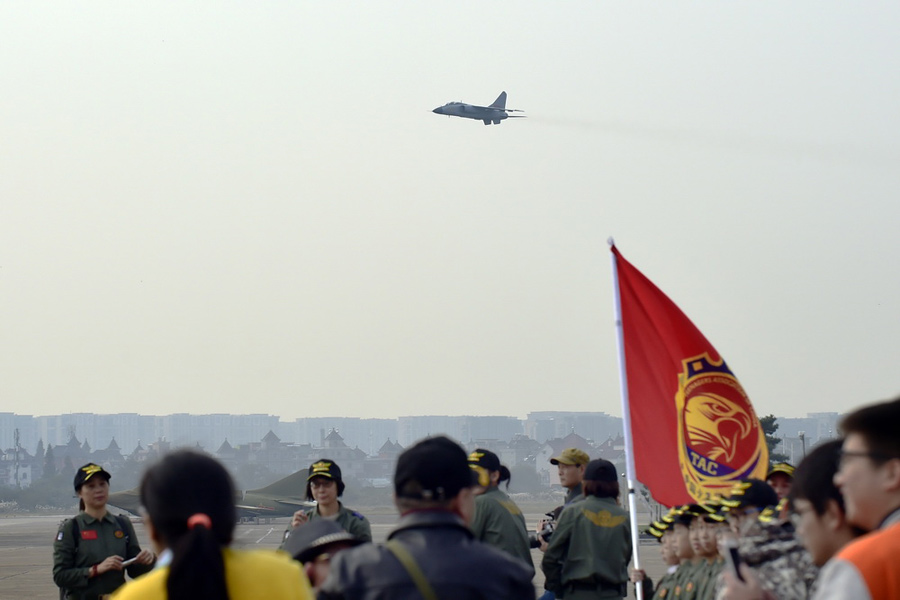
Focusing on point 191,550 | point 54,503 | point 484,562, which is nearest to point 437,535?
point 484,562

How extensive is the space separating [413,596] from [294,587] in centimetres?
48

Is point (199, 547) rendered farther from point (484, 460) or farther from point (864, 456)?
point (484, 460)

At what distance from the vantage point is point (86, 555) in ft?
30.2

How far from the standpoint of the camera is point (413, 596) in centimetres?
371

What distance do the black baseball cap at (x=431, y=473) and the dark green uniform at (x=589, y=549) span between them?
536cm

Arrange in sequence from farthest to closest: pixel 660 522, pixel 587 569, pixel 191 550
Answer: pixel 587 569 → pixel 660 522 → pixel 191 550

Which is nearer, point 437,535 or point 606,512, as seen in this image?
point 437,535

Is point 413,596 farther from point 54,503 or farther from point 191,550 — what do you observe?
point 54,503

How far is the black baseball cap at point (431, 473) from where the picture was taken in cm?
391

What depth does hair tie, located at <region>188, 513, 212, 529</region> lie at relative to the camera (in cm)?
328

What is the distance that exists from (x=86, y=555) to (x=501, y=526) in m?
3.16

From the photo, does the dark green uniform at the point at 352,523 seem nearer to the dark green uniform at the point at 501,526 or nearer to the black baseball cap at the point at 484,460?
the dark green uniform at the point at 501,526

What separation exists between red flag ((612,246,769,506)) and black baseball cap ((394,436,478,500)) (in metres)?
3.95

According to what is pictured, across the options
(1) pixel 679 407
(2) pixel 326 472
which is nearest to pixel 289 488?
(2) pixel 326 472
